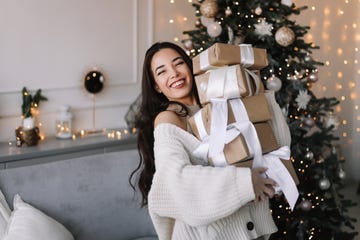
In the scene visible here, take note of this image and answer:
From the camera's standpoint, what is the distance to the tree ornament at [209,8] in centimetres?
309

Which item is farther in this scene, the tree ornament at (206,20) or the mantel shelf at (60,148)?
the tree ornament at (206,20)

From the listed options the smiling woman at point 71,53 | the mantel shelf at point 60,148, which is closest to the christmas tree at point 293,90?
the smiling woman at point 71,53

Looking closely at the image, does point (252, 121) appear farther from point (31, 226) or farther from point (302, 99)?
point (302, 99)

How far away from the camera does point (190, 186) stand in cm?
144

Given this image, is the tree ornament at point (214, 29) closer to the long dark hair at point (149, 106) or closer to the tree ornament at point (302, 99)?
the tree ornament at point (302, 99)

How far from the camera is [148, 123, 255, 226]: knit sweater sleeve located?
4.64 feet

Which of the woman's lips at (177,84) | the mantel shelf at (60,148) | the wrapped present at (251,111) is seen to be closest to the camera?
the wrapped present at (251,111)

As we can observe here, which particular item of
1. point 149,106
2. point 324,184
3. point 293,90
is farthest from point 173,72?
point 324,184

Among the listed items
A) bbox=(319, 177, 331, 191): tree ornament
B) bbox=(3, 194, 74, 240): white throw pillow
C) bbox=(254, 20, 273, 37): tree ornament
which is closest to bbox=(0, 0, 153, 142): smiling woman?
bbox=(254, 20, 273, 37): tree ornament

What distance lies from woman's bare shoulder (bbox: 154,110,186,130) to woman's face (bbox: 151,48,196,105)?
12 cm

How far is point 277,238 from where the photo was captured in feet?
10.5

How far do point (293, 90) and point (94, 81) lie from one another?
1380 millimetres

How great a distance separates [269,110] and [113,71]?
7.13ft

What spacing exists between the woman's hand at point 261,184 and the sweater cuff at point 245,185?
0.12 ft
